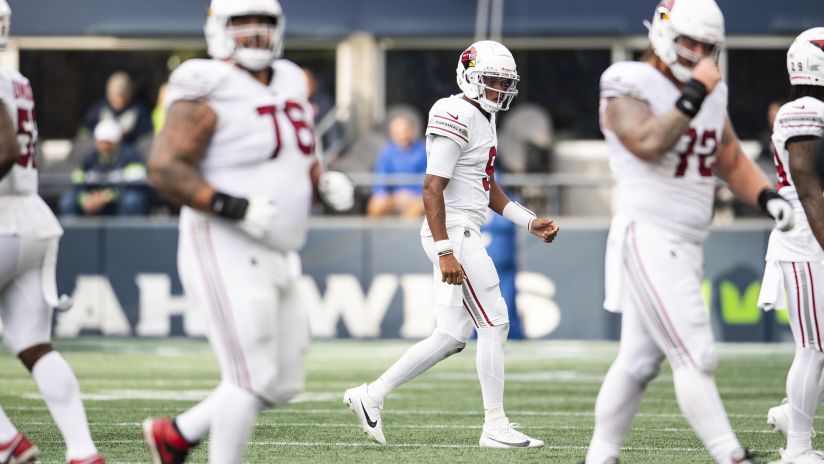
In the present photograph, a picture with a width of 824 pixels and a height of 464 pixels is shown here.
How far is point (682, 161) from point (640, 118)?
225 mm

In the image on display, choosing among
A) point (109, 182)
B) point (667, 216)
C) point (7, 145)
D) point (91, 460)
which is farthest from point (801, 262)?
point (109, 182)

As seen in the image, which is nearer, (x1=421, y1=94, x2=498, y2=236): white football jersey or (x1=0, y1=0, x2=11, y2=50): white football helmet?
(x1=0, y1=0, x2=11, y2=50): white football helmet

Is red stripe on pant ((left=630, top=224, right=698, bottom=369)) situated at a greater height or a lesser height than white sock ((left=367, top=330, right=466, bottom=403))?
greater

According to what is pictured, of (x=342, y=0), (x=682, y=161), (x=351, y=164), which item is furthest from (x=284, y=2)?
(x=682, y=161)

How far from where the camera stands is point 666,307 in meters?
5.05

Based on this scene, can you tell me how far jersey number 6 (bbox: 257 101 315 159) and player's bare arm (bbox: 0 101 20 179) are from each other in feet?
3.60

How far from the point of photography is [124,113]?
614 inches

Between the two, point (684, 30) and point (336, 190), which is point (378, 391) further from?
point (684, 30)

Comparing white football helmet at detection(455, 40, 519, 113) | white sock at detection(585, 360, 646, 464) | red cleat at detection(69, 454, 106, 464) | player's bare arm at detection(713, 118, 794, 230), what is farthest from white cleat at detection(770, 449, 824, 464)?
red cleat at detection(69, 454, 106, 464)

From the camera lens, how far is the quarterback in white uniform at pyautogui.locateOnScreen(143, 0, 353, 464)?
4.72m

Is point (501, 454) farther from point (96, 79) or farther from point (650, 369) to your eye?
point (96, 79)

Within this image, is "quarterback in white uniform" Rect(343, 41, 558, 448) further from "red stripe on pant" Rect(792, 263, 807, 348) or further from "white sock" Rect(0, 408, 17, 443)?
"white sock" Rect(0, 408, 17, 443)

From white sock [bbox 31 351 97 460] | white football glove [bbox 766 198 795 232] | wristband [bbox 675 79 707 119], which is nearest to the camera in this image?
wristband [bbox 675 79 707 119]

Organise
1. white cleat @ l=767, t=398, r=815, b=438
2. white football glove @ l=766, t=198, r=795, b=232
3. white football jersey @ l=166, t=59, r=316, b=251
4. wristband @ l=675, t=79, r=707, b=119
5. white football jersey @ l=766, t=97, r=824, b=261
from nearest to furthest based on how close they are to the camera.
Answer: white football jersey @ l=166, t=59, r=316, b=251, wristband @ l=675, t=79, r=707, b=119, white football glove @ l=766, t=198, r=795, b=232, white football jersey @ l=766, t=97, r=824, b=261, white cleat @ l=767, t=398, r=815, b=438
